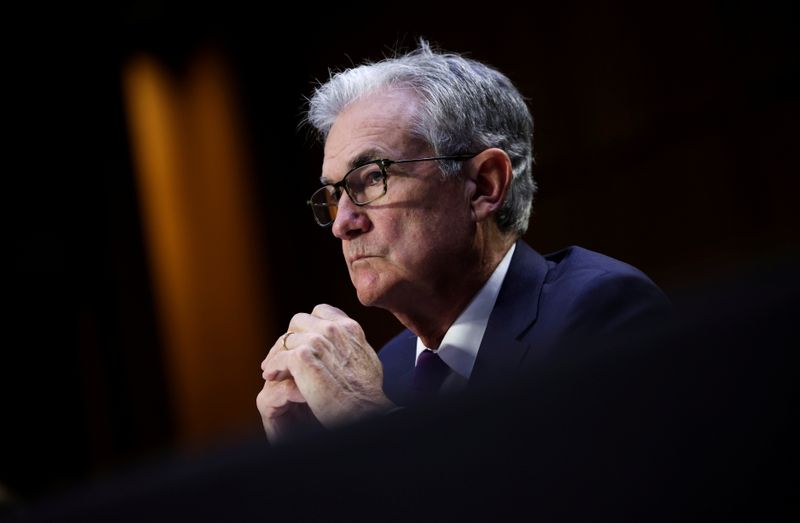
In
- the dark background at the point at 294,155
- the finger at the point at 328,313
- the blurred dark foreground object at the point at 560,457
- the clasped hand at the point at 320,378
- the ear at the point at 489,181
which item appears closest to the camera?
the blurred dark foreground object at the point at 560,457

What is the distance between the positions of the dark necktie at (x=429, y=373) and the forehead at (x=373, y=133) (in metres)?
0.33

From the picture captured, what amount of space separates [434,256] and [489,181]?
0.55 ft

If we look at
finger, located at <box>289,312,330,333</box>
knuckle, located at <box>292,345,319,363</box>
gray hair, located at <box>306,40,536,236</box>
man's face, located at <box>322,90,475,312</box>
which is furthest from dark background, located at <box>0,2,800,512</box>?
knuckle, located at <box>292,345,319,363</box>

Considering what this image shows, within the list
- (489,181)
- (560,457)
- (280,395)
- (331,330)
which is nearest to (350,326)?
(331,330)

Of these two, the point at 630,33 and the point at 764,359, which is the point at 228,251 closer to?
the point at 630,33

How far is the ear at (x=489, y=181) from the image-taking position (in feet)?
4.72

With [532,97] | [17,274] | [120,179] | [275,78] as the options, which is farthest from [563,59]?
[17,274]

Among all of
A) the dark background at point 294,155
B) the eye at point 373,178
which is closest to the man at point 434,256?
the eye at point 373,178

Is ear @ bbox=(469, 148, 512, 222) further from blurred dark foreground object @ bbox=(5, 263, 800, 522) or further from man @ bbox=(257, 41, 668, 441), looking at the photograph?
blurred dark foreground object @ bbox=(5, 263, 800, 522)

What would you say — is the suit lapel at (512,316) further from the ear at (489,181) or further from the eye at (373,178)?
the eye at (373,178)

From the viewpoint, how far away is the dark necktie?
136 centimetres

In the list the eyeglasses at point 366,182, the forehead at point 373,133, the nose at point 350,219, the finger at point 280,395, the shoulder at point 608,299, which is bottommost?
the finger at point 280,395

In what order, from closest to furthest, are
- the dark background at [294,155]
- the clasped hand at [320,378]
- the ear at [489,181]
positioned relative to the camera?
the clasped hand at [320,378]
the ear at [489,181]
the dark background at [294,155]

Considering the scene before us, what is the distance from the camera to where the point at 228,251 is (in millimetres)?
3504
